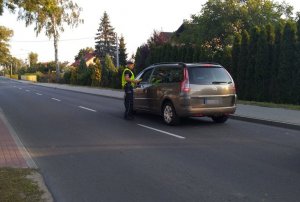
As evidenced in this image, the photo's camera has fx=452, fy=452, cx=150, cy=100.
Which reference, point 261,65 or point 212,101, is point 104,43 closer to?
point 261,65

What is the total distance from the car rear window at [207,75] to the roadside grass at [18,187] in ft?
20.1

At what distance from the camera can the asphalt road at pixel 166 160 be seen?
5.98 metres

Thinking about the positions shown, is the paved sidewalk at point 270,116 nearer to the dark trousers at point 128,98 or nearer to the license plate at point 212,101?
the license plate at point 212,101

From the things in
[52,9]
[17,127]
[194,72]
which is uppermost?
[52,9]

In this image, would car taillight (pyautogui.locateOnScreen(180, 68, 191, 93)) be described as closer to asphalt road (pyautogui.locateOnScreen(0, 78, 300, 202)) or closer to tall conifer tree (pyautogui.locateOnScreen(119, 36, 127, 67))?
asphalt road (pyautogui.locateOnScreen(0, 78, 300, 202))

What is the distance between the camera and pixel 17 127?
510 inches

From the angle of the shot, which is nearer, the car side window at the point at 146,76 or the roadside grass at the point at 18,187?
the roadside grass at the point at 18,187

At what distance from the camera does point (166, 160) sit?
7.95 meters

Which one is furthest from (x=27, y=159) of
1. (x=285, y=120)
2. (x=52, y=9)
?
(x=52, y=9)

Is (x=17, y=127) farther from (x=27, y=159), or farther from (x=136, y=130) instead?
(x=27, y=159)

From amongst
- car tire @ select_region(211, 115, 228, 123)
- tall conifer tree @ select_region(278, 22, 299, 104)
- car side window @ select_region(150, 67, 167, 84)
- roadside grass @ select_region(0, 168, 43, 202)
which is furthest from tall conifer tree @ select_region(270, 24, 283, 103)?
roadside grass @ select_region(0, 168, 43, 202)

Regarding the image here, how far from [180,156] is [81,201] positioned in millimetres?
2949

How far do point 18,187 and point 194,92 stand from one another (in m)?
6.69

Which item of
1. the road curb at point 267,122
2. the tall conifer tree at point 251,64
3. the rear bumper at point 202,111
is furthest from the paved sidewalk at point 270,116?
the tall conifer tree at point 251,64
